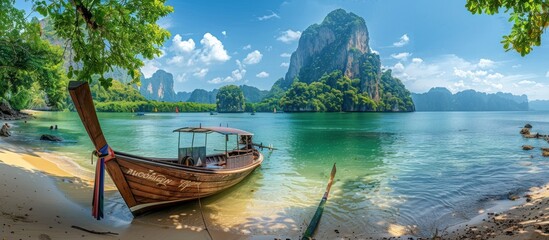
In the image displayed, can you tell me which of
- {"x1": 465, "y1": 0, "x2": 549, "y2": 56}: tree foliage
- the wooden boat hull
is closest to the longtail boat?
the wooden boat hull

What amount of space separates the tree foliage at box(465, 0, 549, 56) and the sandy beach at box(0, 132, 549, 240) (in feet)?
13.2

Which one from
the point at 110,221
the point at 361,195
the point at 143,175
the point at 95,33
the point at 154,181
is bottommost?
the point at 361,195

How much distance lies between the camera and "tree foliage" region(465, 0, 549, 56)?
6.30 metres

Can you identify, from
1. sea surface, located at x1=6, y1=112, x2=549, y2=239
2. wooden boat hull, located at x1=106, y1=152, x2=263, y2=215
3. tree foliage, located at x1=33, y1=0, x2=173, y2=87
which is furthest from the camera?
sea surface, located at x1=6, y1=112, x2=549, y2=239

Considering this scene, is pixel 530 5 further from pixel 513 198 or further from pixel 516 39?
pixel 513 198

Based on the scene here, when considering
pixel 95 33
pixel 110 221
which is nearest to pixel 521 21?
pixel 95 33

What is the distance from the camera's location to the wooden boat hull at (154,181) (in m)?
8.45

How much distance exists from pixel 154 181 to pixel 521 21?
10.2 m

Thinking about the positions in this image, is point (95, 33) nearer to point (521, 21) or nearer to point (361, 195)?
point (521, 21)

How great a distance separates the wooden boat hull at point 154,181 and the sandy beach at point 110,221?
560 mm

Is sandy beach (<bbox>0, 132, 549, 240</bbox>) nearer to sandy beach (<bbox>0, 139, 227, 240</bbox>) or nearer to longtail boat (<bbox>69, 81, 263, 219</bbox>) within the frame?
sandy beach (<bbox>0, 139, 227, 240</bbox>)

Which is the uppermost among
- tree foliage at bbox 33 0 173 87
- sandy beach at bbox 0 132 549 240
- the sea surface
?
tree foliage at bbox 33 0 173 87

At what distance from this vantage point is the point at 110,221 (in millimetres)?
9055

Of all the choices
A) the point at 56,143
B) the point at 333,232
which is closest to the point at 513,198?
the point at 333,232
